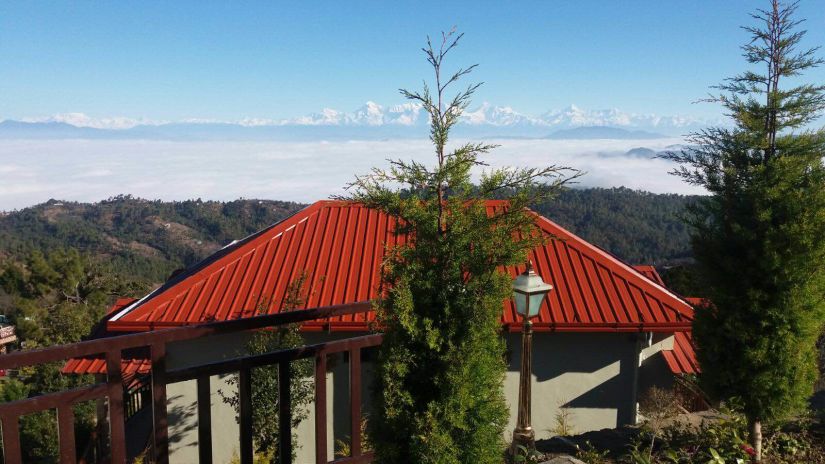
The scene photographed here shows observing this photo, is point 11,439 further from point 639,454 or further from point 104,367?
point 104,367

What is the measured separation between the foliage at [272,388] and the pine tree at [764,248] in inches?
172

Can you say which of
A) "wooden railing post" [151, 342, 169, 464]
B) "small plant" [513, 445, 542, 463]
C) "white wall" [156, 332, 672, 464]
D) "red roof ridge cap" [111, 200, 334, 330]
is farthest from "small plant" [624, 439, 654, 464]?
"red roof ridge cap" [111, 200, 334, 330]

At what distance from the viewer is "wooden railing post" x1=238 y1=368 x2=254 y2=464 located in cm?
280

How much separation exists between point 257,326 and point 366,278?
6.83 metres

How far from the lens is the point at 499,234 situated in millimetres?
2885

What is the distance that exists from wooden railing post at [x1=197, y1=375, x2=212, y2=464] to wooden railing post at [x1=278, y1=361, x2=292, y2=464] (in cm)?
36

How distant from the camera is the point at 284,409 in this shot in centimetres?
296

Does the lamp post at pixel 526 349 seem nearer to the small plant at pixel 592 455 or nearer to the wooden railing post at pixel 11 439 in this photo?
the small plant at pixel 592 455

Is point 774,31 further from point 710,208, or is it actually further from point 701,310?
point 701,310

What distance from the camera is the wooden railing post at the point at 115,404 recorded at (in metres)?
2.44

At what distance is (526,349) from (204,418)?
2.50 meters

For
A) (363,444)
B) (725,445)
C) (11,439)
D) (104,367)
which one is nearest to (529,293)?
(725,445)

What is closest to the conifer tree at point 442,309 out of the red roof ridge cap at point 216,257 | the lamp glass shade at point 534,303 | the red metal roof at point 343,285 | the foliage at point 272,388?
the lamp glass shade at point 534,303

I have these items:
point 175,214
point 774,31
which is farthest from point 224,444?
point 175,214
